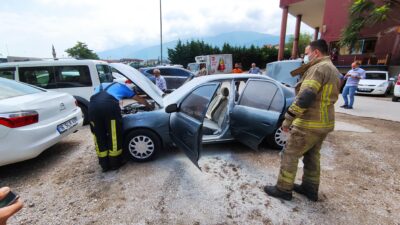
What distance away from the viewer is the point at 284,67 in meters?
7.67

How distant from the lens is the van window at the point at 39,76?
5.40 metres

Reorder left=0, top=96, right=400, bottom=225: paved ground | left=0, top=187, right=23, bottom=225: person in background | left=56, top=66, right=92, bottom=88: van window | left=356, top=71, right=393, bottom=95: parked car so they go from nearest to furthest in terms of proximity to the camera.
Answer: left=0, top=187, right=23, bottom=225: person in background < left=0, top=96, right=400, bottom=225: paved ground < left=56, top=66, right=92, bottom=88: van window < left=356, top=71, right=393, bottom=95: parked car

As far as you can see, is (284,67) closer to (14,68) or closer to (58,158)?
(58,158)

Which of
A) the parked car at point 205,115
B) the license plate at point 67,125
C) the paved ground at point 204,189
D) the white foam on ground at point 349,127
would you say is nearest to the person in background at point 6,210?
the paved ground at point 204,189

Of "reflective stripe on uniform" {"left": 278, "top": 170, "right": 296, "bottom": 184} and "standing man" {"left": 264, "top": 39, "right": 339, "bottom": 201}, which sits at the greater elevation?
"standing man" {"left": 264, "top": 39, "right": 339, "bottom": 201}

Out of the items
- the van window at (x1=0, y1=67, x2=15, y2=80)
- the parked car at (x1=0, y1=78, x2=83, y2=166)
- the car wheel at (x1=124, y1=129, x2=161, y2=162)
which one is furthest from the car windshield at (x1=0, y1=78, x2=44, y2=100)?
the van window at (x1=0, y1=67, x2=15, y2=80)

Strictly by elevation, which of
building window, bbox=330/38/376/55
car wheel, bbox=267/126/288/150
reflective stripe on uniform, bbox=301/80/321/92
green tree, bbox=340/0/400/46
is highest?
green tree, bbox=340/0/400/46

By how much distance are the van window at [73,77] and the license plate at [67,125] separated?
2.08 m

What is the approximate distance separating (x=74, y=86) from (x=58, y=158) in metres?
2.48

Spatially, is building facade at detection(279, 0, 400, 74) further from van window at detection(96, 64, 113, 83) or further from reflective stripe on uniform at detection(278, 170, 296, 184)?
reflective stripe on uniform at detection(278, 170, 296, 184)

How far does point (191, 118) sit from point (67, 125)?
217 centimetres

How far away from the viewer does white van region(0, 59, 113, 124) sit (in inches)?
212

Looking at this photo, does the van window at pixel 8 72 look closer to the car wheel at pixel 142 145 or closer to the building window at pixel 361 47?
the car wheel at pixel 142 145

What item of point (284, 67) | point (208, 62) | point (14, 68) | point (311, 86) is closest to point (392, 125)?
point (284, 67)
